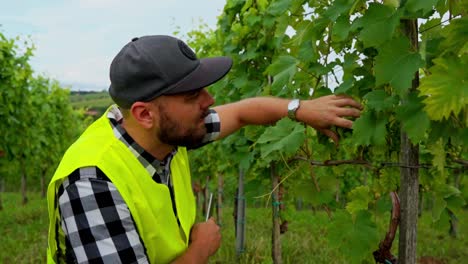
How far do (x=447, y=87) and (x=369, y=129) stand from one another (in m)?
0.42

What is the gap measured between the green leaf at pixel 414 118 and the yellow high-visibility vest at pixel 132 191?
3.15 ft

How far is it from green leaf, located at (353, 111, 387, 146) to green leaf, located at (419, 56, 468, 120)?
0.30 meters

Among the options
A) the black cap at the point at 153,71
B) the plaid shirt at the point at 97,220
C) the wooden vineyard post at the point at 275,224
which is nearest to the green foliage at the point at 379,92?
the black cap at the point at 153,71

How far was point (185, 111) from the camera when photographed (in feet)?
6.52

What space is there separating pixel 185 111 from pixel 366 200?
99cm

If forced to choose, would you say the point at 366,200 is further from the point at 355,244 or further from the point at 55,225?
the point at 55,225

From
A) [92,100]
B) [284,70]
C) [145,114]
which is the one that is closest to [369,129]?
[284,70]

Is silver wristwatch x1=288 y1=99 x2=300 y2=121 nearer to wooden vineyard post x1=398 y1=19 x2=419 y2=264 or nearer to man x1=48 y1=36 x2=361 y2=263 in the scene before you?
man x1=48 y1=36 x2=361 y2=263

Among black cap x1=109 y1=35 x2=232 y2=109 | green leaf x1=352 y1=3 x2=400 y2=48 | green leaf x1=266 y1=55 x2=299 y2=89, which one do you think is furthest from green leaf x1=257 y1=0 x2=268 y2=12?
green leaf x1=352 y1=3 x2=400 y2=48

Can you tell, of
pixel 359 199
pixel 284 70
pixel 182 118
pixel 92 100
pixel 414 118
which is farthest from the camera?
pixel 92 100

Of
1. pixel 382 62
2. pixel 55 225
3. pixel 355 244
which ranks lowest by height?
pixel 355 244

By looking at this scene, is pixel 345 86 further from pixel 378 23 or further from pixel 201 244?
pixel 201 244

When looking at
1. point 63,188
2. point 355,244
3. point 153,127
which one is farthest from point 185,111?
point 355,244

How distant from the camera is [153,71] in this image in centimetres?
188
